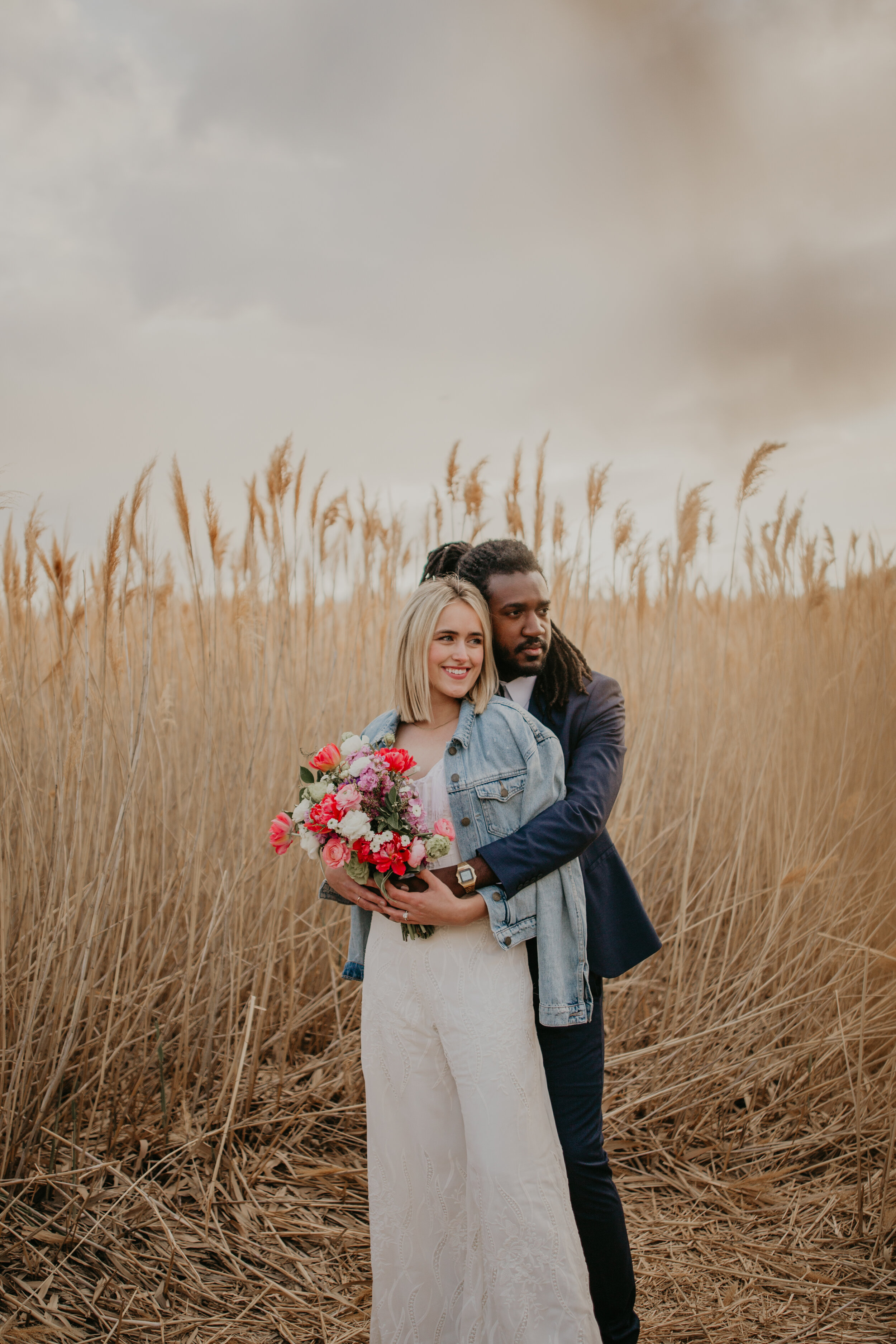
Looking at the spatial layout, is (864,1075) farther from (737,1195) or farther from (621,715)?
(621,715)

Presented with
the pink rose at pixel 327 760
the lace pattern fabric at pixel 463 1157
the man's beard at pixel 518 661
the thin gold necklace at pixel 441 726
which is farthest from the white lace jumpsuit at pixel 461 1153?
the man's beard at pixel 518 661

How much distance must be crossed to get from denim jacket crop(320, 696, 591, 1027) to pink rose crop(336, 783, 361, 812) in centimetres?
27

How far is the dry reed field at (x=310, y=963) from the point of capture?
192 cm

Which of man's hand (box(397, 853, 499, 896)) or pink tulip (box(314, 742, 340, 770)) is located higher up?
pink tulip (box(314, 742, 340, 770))

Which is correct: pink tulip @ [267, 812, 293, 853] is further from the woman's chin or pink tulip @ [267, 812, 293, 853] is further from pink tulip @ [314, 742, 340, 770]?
the woman's chin

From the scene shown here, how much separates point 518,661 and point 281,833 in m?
0.64

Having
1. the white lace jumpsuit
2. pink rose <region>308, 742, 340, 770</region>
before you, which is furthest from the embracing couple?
pink rose <region>308, 742, 340, 770</region>

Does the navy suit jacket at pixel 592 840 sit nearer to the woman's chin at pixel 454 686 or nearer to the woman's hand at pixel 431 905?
the woman's hand at pixel 431 905

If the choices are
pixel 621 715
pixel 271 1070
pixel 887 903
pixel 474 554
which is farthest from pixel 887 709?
pixel 271 1070

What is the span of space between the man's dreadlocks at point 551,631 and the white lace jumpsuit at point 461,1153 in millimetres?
377

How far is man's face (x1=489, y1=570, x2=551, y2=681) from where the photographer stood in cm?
176

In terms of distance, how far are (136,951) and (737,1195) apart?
1.90 metres

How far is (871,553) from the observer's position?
327 centimetres

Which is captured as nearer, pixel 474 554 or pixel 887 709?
pixel 474 554
